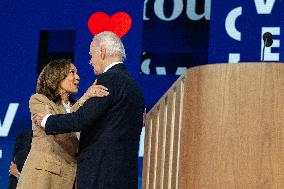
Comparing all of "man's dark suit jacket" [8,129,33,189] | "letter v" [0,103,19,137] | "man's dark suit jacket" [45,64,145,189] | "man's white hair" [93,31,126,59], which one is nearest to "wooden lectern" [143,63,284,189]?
"man's dark suit jacket" [45,64,145,189]

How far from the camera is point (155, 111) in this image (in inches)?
99.6

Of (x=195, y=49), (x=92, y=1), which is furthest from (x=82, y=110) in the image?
(x=92, y=1)

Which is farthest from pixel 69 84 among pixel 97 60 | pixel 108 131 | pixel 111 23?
pixel 111 23

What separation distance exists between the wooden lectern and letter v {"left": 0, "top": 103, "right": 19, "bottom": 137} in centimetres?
272

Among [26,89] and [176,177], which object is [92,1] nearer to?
[26,89]

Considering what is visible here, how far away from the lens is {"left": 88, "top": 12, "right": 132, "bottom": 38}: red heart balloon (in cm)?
445

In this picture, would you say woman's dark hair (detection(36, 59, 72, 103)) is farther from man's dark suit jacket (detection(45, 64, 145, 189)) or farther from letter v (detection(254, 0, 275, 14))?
letter v (detection(254, 0, 275, 14))

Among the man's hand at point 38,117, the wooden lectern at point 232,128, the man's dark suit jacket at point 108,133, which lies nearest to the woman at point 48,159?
the man's hand at point 38,117

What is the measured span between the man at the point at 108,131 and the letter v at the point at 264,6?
192cm

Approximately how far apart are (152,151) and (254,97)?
73 centimetres

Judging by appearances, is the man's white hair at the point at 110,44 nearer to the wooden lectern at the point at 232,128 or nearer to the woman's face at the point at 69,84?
the woman's face at the point at 69,84

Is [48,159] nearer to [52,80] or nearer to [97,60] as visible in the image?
[52,80]

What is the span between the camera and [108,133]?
7.73ft

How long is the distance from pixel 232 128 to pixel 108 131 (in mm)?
580
